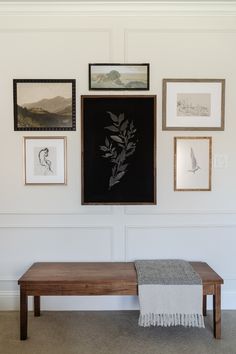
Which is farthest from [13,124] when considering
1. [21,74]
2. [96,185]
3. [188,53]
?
[188,53]

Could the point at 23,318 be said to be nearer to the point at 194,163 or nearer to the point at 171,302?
the point at 171,302

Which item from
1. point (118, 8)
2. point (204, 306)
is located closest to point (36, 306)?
point (204, 306)

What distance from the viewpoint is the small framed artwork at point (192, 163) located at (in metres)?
2.76

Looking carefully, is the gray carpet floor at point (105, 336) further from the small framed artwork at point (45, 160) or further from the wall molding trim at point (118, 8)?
the wall molding trim at point (118, 8)

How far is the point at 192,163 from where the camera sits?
2764mm

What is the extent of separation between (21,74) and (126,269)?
1.92 meters

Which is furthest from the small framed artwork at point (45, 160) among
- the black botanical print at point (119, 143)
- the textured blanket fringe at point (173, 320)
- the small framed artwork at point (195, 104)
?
the textured blanket fringe at point (173, 320)

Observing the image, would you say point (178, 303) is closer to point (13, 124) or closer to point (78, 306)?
point (78, 306)

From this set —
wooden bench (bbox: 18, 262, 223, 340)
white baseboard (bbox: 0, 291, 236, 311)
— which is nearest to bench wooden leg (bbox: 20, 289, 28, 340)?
wooden bench (bbox: 18, 262, 223, 340)

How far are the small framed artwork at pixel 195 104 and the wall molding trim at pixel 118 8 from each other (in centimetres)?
62

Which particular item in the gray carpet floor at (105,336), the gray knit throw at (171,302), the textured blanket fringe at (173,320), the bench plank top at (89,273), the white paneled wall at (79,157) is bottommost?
the gray carpet floor at (105,336)

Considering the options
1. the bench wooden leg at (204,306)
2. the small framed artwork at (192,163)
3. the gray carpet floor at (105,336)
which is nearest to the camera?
the gray carpet floor at (105,336)

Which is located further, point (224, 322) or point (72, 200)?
point (72, 200)

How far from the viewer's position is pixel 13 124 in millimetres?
2742
